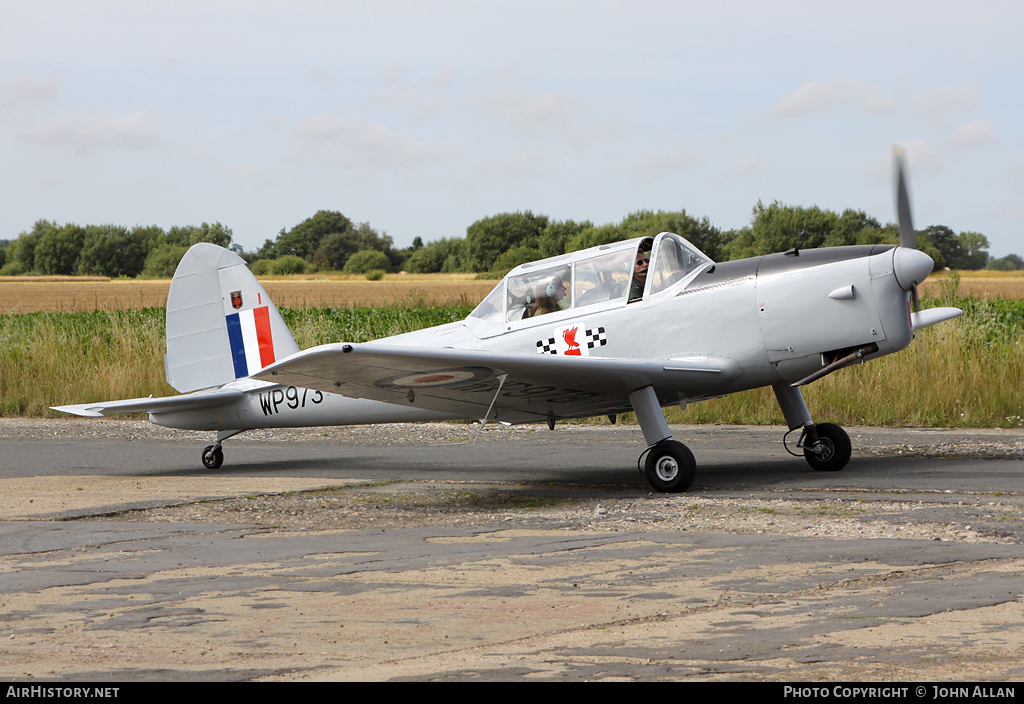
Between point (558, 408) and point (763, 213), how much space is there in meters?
60.2

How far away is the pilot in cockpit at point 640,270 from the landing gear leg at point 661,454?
886 mm

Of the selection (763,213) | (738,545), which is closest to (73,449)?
(738,545)

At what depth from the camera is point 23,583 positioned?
5387 millimetres

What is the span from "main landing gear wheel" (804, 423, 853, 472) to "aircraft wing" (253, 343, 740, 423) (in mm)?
1252

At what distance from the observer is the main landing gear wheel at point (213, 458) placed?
10.9m

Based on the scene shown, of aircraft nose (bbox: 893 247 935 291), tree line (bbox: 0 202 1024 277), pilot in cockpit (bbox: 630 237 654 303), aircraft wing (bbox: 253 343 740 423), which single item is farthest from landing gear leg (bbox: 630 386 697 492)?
tree line (bbox: 0 202 1024 277)

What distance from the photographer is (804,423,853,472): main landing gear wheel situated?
371 inches

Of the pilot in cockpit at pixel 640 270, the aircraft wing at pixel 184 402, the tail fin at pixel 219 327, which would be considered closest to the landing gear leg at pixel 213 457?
the aircraft wing at pixel 184 402

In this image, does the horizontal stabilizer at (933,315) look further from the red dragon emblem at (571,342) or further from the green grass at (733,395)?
the red dragon emblem at (571,342)

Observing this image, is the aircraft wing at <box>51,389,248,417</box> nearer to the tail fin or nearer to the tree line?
the tail fin

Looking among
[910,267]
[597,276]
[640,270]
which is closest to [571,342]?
[597,276]

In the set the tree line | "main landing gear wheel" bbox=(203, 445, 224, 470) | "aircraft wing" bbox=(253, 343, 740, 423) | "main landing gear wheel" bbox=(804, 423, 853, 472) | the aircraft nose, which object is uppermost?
the tree line

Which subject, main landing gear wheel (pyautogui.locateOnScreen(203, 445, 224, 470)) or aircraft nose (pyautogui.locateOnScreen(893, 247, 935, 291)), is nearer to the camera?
aircraft nose (pyautogui.locateOnScreen(893, 247, 935, 291))

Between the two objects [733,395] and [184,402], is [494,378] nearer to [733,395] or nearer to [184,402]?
[184,402]
